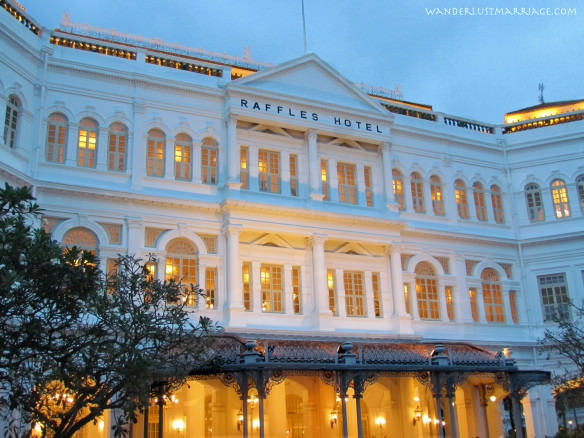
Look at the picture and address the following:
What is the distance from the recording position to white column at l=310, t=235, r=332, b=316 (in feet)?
90.7

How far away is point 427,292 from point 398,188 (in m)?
5.02

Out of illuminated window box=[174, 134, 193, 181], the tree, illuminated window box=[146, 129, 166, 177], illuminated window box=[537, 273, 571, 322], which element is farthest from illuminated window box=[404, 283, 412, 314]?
the tree

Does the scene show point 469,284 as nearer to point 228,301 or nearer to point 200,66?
point 228,301

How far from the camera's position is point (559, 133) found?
35.9 metres

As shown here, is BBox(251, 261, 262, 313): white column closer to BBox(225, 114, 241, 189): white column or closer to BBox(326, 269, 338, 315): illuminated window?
BBox(326, 269, 338, 315): illuminated window

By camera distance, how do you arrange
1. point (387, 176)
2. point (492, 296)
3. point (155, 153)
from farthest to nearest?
point (492, 296) → point (387, 176) → point (155, 153)

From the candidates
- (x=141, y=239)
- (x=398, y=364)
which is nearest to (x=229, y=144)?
(x=141, y=239)

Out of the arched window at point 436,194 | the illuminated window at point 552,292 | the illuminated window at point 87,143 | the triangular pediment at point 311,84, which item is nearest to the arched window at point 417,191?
the arched window at point 436,194

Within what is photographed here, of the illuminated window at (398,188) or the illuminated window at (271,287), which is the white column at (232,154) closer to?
the illuminated window at (271,287)

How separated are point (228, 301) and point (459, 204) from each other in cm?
1397

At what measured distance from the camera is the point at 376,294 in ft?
98.2

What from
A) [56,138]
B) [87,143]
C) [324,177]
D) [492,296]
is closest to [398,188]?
[324,177]

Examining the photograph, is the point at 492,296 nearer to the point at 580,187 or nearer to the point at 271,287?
the point at 580,187

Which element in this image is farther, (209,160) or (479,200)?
(479,200)
